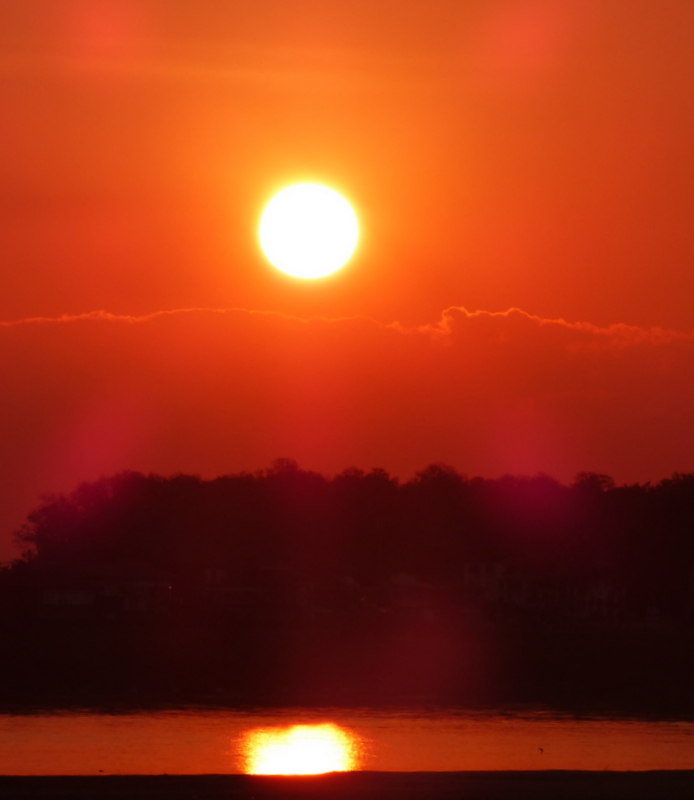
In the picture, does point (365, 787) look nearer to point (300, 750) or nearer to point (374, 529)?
point (300, 750)

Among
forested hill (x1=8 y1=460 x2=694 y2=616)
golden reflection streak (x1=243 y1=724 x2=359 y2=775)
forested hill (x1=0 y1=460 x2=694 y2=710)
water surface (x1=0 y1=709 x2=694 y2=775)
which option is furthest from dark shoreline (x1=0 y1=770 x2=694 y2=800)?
forested hill (x1=8 y1=460 x2=694 y2=616)

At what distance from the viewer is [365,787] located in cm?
2950

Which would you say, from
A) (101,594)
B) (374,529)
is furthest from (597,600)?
(101,594)

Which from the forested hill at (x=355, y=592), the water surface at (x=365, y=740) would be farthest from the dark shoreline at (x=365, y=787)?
the forested hill at (x=355, y=592)

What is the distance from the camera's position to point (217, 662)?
280ft

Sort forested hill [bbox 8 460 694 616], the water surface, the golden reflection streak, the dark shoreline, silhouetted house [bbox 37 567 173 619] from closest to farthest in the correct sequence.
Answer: the dark shoreline, the golden reflection streak, the water surface, silhouetted house [bbox 37 567 173 619], forested hill [bbox 8 460 694 616]

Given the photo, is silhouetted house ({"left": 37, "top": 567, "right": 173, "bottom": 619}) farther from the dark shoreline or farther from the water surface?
the dark shoreline

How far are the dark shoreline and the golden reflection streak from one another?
2.51 m

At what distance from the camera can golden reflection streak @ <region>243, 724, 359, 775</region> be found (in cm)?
3662

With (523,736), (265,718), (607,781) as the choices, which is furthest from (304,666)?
(607,781)

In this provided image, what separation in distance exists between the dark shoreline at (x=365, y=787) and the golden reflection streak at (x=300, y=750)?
8.24 feet

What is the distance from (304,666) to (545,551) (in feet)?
204

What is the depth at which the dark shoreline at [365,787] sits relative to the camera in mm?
28266

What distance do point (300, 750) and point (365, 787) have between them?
1292 cm
